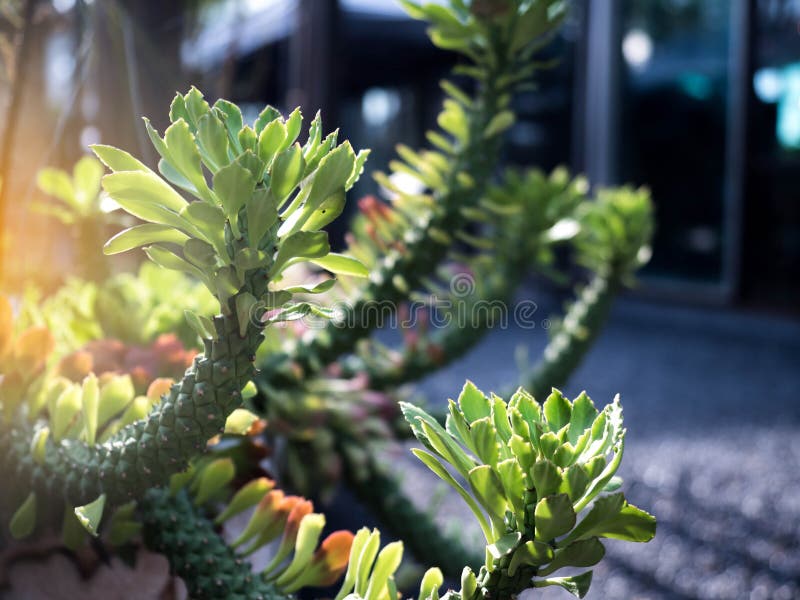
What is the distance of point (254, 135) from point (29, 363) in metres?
0.30

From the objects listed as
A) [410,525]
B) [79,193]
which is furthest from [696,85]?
[79,193]

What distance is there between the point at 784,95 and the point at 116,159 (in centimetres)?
405

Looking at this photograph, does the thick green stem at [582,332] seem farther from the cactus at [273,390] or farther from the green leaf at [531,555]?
the green leaf at [531,555]

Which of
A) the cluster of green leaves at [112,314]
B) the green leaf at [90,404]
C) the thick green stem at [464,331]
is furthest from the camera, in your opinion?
the thick green stem at [464,331]

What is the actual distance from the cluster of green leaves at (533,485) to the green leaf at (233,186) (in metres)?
0.12

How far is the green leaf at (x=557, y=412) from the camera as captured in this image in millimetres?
360

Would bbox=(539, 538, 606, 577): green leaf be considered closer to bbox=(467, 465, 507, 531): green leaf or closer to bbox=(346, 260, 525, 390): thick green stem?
bbox=(467, 465, 507, 531): green leaf

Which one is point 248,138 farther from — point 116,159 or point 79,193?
point 79,193

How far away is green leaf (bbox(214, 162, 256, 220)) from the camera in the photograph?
32cm

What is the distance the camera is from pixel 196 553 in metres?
0.46

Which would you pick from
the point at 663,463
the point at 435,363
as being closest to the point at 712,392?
the point at 663,463

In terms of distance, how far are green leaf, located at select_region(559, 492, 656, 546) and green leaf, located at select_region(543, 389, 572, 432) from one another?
0.05 metres

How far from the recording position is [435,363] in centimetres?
96

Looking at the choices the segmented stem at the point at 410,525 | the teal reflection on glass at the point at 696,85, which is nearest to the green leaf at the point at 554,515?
the segmented stem at the point at 410,525
